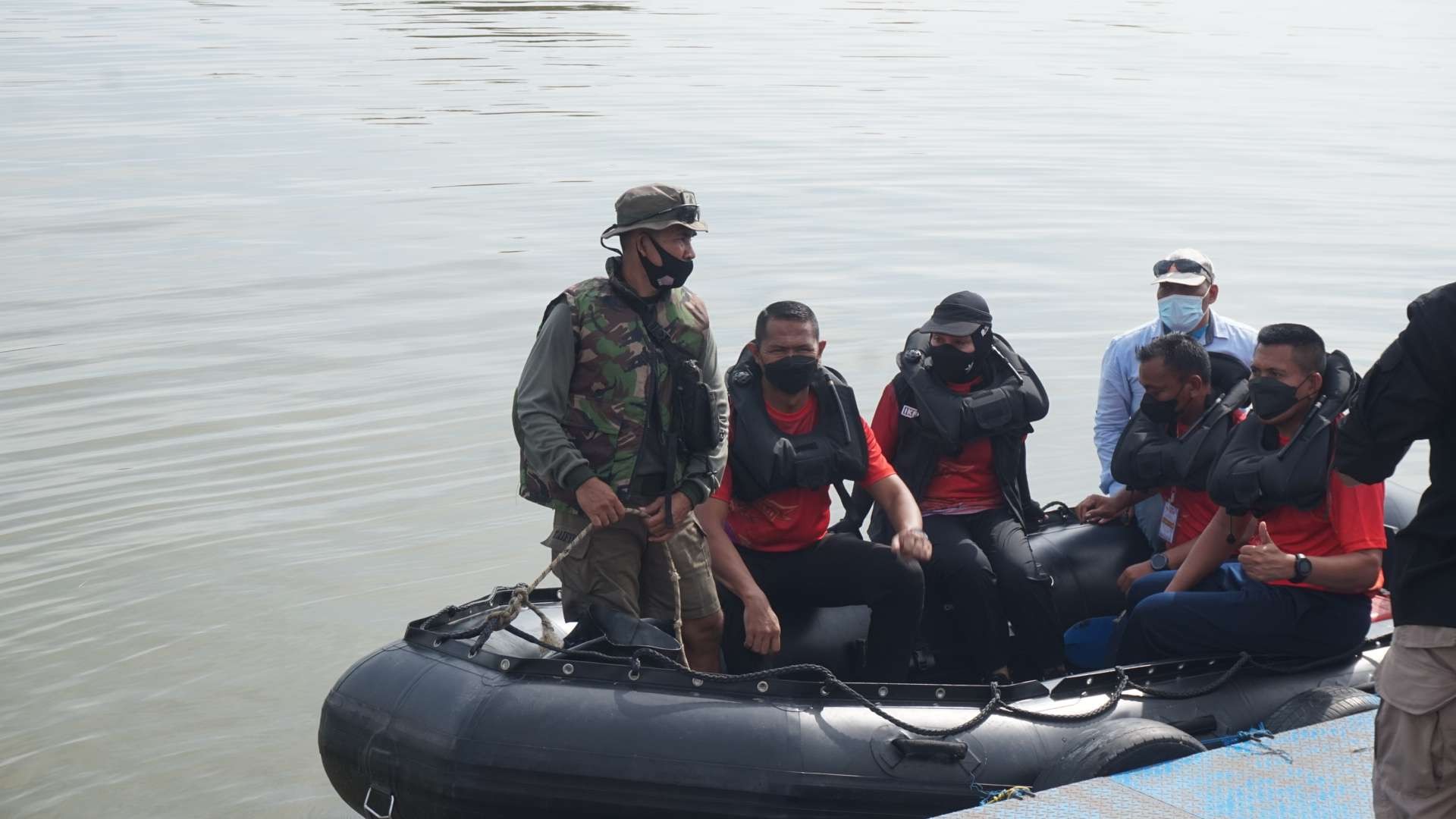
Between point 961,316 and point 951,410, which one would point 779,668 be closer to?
point 951,410

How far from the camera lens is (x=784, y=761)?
455 cm

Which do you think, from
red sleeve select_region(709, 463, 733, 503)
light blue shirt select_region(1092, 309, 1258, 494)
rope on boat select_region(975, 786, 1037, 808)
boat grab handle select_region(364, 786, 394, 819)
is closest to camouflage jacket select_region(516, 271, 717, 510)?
red sleeve select_region(709, 463, 733, 503)

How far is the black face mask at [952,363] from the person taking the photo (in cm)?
547

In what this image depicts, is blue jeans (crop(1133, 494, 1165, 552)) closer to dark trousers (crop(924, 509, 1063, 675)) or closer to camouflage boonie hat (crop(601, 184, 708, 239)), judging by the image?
dark trousers (crop(924, 509, 1063, 675))

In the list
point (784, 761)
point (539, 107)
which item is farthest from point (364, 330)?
point (539, 107)

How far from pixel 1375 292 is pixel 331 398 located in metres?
8.88

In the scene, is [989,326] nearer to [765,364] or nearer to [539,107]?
[765,364]

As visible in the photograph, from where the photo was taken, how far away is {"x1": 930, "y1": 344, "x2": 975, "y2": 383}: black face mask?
17.9 ft

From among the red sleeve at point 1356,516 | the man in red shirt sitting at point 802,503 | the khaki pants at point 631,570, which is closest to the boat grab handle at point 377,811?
the khaki pants at point 631,570

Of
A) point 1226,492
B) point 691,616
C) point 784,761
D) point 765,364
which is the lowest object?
point 784,761

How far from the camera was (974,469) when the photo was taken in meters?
5.54

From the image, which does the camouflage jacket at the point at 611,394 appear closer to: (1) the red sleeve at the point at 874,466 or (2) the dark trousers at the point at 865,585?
(2) the dark trousers at the point at 865,585

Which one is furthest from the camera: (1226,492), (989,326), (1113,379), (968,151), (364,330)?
(968,151)

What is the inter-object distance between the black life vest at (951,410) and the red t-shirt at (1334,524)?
90 cm
